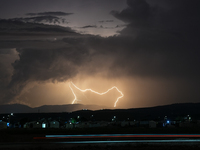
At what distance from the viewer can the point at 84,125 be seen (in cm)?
9794

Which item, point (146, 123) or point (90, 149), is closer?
point (90, 149)

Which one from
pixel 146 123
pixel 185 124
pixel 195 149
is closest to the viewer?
pixel 195 149

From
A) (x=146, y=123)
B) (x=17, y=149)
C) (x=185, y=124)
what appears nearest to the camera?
(x=17, y=149)

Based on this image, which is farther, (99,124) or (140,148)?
(99,124)

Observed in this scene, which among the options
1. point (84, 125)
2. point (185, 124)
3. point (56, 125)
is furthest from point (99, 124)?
point (185, 124)

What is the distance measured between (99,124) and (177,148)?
228 feet

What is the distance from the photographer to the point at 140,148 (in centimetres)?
3328

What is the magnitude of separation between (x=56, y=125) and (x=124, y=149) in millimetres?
69674

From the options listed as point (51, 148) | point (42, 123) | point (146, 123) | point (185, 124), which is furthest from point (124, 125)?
point (51, 148)

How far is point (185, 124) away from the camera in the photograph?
94062 millimetres

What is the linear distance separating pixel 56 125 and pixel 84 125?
32.8ft

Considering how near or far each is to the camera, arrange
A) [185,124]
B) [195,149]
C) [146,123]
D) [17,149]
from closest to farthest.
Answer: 1. [195,149]
2. [17,149]
3. [185,124]
4. [146,123]

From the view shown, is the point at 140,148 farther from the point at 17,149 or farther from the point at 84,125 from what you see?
the point at 84,125

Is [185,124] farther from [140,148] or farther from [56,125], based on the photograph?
[140,148]
